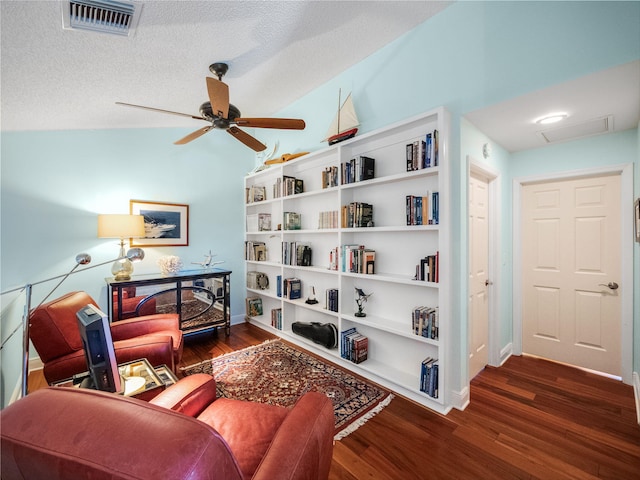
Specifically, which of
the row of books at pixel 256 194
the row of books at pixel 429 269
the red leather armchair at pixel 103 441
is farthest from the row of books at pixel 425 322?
the row of books at pixel 256 194

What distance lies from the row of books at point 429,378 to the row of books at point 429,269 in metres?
0.67

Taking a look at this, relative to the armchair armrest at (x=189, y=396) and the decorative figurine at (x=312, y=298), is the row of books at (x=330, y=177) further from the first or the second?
the armchair armrest at (x=189, y=396)

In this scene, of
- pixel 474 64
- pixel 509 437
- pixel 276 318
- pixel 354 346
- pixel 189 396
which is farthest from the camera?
pixel 276 318

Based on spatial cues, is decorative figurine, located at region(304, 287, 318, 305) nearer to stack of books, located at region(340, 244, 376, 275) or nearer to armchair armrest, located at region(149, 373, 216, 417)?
stack of books, located at region(340, 244, 376, 275)

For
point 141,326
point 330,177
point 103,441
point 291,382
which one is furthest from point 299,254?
point 103,441

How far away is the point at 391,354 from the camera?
267cm

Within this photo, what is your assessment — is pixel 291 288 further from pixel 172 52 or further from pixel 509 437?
pixel 172 52

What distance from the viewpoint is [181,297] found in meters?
3.40

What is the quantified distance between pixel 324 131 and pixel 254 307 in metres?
2.67

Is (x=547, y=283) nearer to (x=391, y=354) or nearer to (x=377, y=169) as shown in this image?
(x=391, y=354)

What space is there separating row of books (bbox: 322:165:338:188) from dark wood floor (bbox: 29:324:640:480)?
Answer: 2.14 m

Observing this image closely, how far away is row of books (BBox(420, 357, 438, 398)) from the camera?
7.14 feet

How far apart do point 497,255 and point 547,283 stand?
2.25 feet

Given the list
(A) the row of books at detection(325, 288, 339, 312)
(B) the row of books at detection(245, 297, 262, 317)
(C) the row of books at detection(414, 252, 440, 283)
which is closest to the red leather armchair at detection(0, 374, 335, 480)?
(C) the row of books at detection(414, 252, 440, 283)
